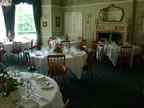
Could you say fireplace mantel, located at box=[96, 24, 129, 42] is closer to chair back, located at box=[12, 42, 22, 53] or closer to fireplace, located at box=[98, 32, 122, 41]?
fireplace, located at box=[98, 32, 122, 41]

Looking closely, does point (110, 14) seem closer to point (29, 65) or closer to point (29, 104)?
point (29, 65)

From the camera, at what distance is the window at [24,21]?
986 cm

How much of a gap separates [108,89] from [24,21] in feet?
26.1

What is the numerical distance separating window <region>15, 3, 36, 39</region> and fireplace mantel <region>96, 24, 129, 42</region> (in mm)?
4656

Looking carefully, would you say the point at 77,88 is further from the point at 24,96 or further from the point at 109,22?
the point at 109,22

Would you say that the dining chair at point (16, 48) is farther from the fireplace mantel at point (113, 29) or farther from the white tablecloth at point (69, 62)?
the fireplace mantel at point (113, 29)

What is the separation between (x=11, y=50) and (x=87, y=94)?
4655 millimetres

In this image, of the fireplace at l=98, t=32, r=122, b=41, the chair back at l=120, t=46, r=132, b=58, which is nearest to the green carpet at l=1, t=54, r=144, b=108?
the chair back at l=120, t=46, r=132, b=58

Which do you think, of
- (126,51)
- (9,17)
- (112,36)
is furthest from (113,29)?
(9,17)

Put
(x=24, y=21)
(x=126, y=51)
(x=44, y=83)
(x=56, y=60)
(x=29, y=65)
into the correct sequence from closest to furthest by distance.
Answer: (x=44, y=83) < (x=56, y=60) < (x=29, y=65) < (x=126, y=51) < (x=24, y=21)

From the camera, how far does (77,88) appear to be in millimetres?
4395

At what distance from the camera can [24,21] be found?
10.2 metres

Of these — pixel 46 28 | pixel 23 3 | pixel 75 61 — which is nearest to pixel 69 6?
pixel 46 28

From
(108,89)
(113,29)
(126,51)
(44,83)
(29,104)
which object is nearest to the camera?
(29,104)
